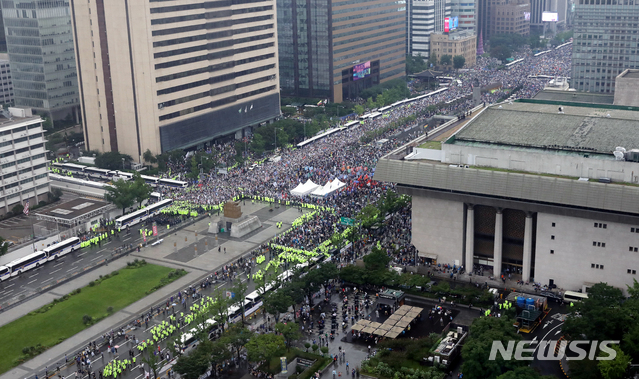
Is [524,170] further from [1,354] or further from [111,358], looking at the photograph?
[1,354]

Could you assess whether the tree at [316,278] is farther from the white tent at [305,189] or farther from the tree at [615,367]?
the white tent at [305,189]

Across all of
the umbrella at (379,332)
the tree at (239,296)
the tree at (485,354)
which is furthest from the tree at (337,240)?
the tree at (485,354)

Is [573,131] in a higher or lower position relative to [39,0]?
lower

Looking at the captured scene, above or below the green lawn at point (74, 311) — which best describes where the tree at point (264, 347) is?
above

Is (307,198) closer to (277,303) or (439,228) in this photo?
(439,228)

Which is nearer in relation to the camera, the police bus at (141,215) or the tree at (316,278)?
the tree at (316,278)

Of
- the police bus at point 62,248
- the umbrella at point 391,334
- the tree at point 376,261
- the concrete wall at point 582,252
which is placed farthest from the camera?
the police bus at point 62,248

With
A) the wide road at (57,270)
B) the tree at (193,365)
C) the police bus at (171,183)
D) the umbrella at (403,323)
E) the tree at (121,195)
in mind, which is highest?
the tree at (121,195)

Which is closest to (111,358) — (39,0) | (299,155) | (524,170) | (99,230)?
(99,230)
